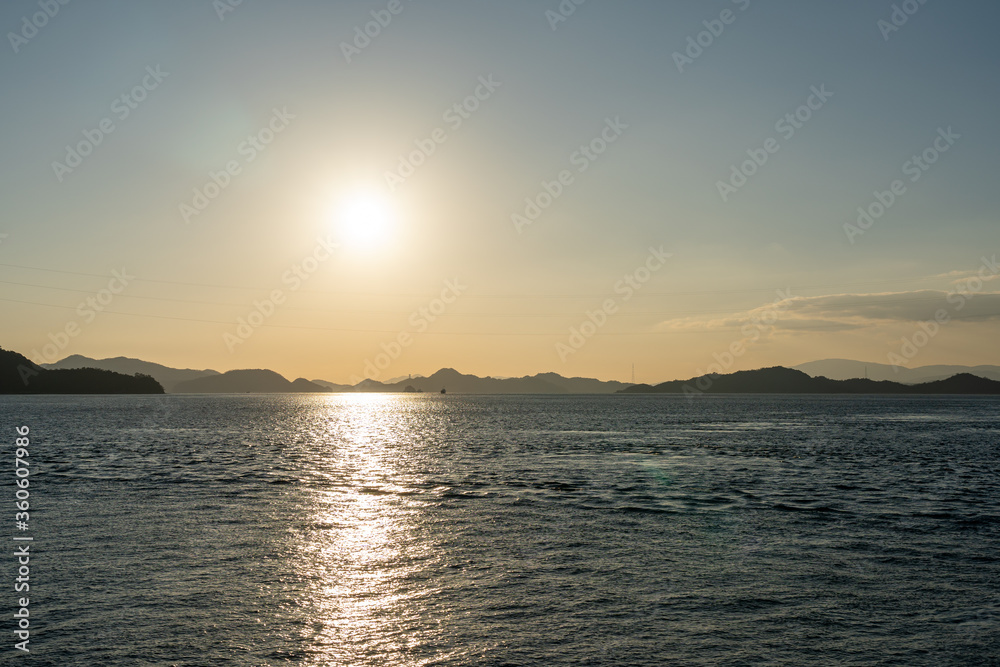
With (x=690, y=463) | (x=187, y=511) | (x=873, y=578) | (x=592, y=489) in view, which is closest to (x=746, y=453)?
(x=690, y=463)

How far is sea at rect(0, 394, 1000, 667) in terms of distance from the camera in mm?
14078

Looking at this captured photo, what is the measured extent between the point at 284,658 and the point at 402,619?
3089 millimetres

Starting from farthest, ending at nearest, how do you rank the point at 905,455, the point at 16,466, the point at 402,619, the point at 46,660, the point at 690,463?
1. the point at 905,455
2. the point at 690,463
3. the point at 16,466
4. the point at 402,619
5. the point at 46,660

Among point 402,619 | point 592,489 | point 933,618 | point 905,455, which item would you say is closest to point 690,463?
point 592,489

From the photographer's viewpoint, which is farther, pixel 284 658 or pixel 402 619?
pixel 402 619

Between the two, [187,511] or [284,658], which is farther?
[187,511]

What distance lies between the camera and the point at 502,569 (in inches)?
802

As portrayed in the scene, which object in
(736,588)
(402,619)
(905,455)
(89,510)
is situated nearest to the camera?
(402,619)

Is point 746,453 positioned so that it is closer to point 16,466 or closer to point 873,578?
point 873,578

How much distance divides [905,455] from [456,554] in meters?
56.5

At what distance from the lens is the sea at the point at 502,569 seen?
14.1 metres

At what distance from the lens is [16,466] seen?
155ft

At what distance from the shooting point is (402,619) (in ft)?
Result: 51.1

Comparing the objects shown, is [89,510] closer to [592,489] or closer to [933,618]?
[592,489]
